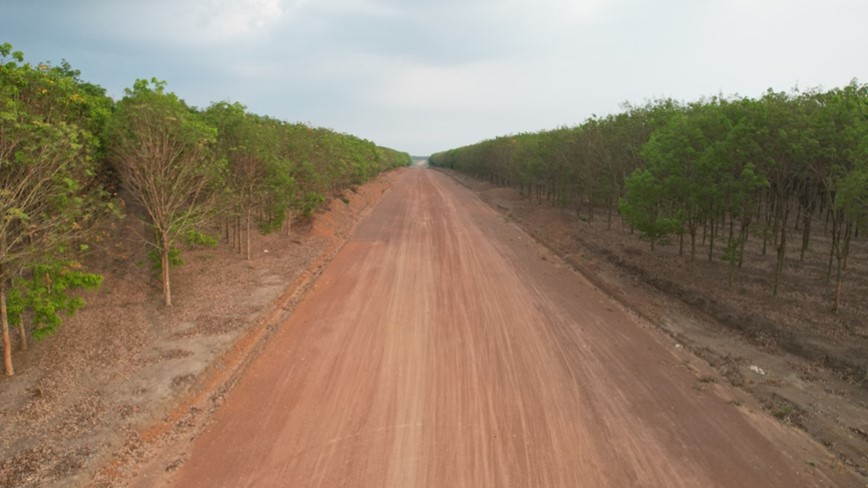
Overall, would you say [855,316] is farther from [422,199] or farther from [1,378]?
[422,199]

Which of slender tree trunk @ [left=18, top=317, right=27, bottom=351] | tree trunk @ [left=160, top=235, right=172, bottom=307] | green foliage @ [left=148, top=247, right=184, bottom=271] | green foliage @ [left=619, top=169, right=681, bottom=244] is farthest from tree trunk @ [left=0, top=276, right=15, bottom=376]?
green foliage @ [left=619, top=169, right=681, bottom=244]

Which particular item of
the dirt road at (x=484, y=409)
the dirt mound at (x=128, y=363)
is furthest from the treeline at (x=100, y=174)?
the dirt road at (x=484, y=409)

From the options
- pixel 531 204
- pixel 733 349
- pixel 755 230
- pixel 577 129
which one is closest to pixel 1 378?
pixel 733 349

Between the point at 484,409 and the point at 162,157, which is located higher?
the point at 162,157

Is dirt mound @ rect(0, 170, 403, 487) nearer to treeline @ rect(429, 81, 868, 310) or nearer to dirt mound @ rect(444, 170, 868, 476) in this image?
dirt mound @ rect(444, 170, 868, 476)

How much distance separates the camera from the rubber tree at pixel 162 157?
55.4 ft

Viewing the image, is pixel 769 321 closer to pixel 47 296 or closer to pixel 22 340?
pixel 47 296

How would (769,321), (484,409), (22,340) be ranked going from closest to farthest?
(484,409), (22,340), (769,321)

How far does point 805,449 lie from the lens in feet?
34.0

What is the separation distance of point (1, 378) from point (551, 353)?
583 inches

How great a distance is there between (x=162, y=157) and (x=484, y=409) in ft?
46.2

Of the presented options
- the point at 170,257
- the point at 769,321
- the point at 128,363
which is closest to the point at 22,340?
the point at 128,363

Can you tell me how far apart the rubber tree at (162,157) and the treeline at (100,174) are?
0.14 ft

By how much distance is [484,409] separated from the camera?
11.6m
